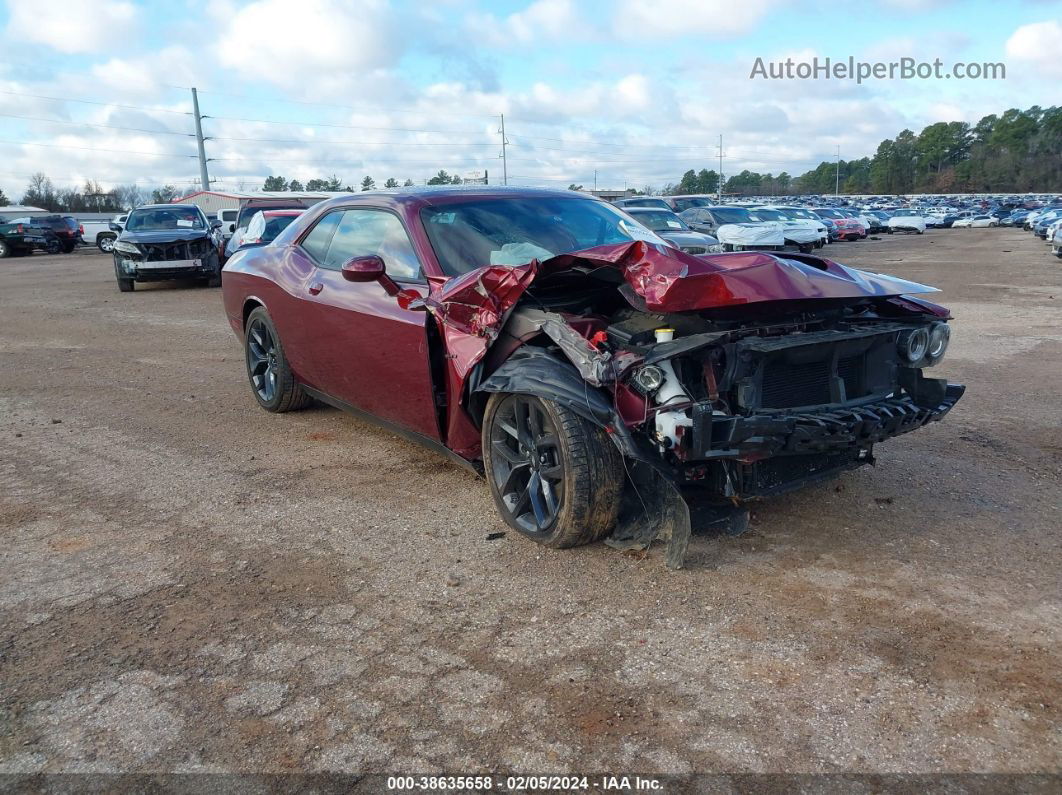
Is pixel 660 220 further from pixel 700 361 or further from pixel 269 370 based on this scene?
pixel 700 361

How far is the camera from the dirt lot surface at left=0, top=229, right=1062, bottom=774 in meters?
2.51

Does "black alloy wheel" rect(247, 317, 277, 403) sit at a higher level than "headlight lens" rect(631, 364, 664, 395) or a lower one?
lower

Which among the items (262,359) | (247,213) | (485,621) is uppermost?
(247,213)

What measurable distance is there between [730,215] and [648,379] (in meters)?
21.4

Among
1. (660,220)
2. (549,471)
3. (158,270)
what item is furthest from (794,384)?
(158,270)

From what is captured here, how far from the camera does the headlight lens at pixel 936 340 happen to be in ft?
13.4

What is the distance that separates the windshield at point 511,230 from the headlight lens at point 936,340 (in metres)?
1.38

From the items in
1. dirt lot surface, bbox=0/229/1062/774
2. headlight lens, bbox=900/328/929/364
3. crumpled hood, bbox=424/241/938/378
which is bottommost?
dirt lot surface, bbox=0/229/1062/774

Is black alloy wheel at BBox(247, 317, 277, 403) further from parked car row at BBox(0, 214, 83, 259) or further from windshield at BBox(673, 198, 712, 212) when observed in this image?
parked car row at BBox(0, 214, 83, 259)

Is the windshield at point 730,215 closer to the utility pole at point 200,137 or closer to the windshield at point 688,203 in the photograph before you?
the windshield at point 688,203

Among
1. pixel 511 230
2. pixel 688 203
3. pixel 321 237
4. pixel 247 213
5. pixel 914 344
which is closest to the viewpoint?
pixel 914 344

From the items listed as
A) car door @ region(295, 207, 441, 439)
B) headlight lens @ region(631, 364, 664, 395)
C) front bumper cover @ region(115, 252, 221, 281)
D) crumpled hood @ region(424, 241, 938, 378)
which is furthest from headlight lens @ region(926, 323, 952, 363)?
front bumper cover @ region(115, 252, 221, 281)

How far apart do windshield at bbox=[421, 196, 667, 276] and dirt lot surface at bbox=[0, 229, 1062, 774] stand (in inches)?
49.4

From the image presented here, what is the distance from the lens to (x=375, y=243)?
4.89 m
